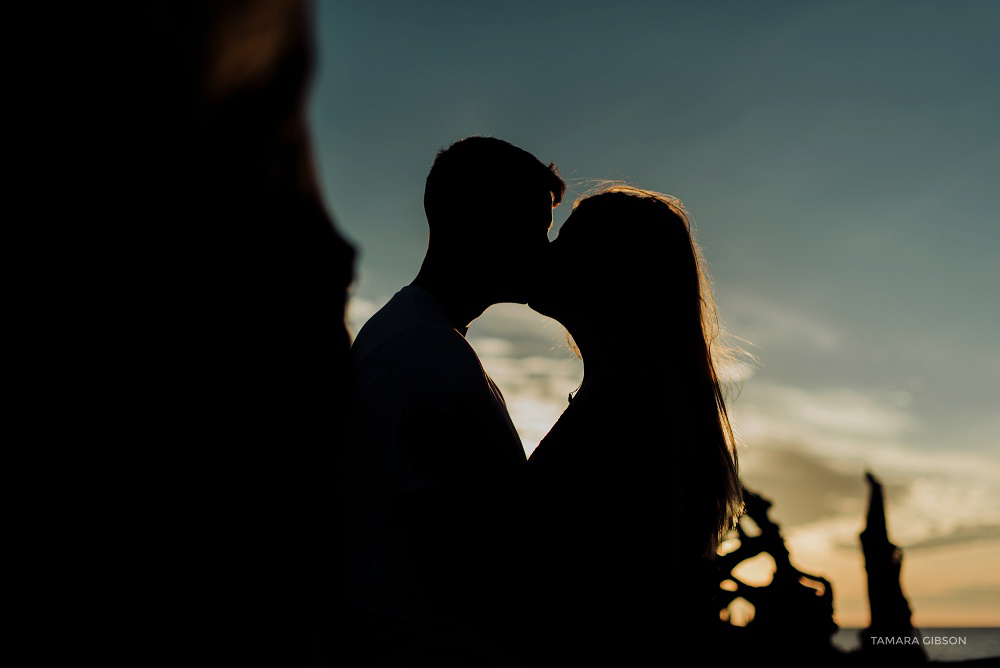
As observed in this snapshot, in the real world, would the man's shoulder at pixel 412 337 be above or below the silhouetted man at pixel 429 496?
above

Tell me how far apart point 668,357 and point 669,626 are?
1330mm

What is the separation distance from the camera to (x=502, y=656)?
2.66m

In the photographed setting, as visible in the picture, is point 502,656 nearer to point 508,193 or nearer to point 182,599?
point 182,599

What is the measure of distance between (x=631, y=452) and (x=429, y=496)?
96 centimetres

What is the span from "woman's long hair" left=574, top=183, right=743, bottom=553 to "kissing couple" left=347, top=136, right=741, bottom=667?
0.01 metres

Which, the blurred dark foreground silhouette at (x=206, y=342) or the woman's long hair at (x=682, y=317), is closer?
the blurred dark foreground silhouette at (x=206, y=342)

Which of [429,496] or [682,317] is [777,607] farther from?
[429,496]

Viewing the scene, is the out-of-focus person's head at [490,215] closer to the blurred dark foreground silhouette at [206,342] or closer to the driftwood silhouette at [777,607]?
the driftwood silhouette at [777,607]

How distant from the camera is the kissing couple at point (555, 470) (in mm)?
2648

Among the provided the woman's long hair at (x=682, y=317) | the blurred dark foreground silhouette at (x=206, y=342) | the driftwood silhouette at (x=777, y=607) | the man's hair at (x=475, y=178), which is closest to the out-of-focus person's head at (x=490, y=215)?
the man's hair at (x=475, y=178)

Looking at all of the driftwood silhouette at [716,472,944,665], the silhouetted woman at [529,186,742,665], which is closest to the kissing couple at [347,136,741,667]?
the silhouetted woman at [529,186,742,665]

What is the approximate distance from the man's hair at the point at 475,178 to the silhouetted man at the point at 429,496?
66cm

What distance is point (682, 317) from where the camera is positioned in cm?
373

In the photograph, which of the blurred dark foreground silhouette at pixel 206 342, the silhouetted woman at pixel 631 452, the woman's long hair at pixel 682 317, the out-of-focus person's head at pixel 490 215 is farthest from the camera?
the out-of-focus person's head at pixel 490 215
